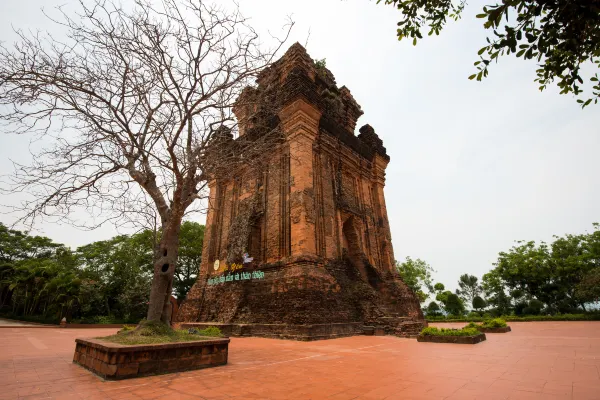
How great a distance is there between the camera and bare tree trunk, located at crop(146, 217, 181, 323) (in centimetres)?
518

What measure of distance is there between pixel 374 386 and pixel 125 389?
2890 mm

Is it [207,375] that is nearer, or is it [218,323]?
[207,375]

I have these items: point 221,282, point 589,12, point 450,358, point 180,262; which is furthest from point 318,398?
point 180,262

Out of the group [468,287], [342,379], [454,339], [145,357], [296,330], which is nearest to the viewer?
[342,379]

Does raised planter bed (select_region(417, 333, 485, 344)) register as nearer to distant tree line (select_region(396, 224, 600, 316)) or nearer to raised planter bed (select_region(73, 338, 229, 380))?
raised planter bed (select_region(73, 338, 229, 380))

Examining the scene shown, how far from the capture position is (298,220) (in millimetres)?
10523

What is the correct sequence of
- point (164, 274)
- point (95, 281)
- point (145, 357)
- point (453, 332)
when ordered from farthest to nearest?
point (95, 281) < point (453, 332) < point (164, 274) < point (145, 357)

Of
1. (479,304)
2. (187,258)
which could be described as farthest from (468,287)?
(187,258)

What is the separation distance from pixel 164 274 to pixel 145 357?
1.63 metres

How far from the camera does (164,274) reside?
5320 mm

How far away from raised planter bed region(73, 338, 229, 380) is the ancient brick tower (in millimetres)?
4089

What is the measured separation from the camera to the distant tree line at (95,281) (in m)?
19.6

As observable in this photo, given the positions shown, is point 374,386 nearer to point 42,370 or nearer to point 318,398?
point 318,398

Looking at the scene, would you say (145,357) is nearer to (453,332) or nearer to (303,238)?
(303,238)
